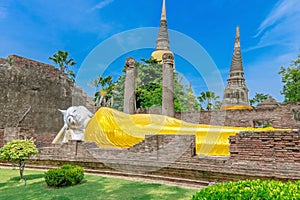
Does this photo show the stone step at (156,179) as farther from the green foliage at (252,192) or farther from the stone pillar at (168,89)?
the stone pillar at (168,89)

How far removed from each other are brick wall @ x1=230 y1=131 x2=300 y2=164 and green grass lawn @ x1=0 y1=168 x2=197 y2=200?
57.1 inches

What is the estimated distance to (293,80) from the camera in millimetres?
20328

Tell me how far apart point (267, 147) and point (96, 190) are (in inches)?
156

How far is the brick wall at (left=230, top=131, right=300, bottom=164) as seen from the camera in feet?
15.9

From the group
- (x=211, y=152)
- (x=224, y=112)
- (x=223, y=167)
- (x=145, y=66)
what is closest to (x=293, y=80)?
(x=224, y=112)

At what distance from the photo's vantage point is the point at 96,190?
17.7ft

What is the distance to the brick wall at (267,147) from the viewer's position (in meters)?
4.84

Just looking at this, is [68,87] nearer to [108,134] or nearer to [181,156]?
[108,134]

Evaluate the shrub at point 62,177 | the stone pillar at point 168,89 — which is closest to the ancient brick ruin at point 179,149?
the shrub at point 62,177

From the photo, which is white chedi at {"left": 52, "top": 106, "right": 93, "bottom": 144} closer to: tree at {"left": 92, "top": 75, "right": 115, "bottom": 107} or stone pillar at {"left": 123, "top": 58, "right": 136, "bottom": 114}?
stone pillar at {"left": 123, "top": 58, "right": 136, "bottom": 114}

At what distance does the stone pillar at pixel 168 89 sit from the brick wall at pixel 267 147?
7.39 m

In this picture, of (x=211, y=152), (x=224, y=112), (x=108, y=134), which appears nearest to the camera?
(x=211, y=152)

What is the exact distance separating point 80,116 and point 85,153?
5.75ft

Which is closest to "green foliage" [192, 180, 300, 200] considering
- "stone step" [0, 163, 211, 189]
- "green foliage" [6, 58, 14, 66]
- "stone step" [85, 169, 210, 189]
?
"stone step" [0, 163, 211, 189]
